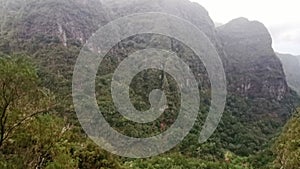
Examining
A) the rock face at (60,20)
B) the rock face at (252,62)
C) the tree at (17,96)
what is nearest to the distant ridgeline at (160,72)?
the rock face at (60,20)

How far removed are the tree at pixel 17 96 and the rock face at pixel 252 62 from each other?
104m

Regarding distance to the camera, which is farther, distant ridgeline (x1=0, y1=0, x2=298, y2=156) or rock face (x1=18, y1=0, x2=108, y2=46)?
rock face (x1=18, y1=0, x2=108, y2=46)

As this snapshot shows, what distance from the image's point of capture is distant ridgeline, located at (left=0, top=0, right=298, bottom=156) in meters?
66.9

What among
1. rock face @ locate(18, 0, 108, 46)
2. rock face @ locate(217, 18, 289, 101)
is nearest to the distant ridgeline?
rock face @ locate(18, 0, 108, 46)

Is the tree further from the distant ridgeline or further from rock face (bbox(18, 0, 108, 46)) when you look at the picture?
rock face (bbox(18, 0, 108, 46))

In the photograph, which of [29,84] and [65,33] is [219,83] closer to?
[65,33]

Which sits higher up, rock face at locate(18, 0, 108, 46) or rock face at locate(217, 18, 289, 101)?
rock face at locate(18, 0, 108, 46)

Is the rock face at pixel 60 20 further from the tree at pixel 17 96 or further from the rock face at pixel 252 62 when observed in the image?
the tree at pixel 17 96

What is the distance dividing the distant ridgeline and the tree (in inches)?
1549

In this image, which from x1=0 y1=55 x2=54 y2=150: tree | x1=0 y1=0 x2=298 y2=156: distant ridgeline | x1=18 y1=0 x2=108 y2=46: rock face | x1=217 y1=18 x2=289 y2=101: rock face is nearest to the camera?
x1=0 y1=55 x2=54 y2=150: tree

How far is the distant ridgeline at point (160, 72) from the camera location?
66.9m

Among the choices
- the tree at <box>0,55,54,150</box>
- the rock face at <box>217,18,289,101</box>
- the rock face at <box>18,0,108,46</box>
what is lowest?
the rock face at <box>217,18,289,101</box>

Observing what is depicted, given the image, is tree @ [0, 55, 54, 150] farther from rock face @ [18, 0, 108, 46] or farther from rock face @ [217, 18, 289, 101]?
rock face @ [217, 18, 289, 101]

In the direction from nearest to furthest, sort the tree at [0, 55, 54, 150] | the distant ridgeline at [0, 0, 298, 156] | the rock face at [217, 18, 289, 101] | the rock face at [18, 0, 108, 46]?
1. the tree at [0, 55, 54, 150]
2. the distant ridgeline at [0, 0, 298, 156]
3. the rock face at [18, 0, 108, 46]
4. the rock face at [217, 18, 289, 101]
